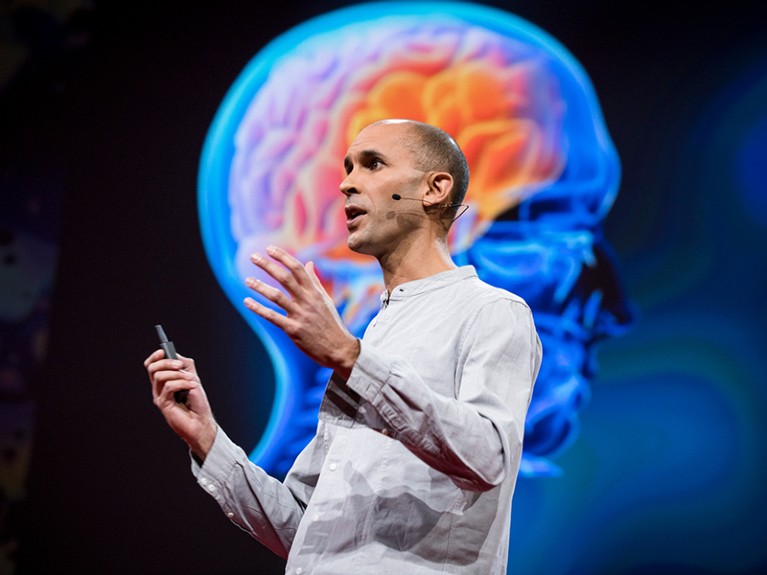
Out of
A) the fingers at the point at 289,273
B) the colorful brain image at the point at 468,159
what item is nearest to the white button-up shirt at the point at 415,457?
the fingers at the point at 289,273

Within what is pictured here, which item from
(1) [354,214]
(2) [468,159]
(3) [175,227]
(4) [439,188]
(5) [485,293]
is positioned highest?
(2) [468,159]

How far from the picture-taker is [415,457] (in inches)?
47.4

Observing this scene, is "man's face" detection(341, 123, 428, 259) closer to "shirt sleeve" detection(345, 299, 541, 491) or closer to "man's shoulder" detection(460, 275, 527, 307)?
"man's shoulder" detection(460, 275, 527, 307)

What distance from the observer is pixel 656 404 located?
8.43 ft

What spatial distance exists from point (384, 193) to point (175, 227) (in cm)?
170

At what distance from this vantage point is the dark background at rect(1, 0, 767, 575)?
262cm

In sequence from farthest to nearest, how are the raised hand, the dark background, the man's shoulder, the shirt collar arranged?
the dark background → the shirt collar → the man's shoulder → the raised hand

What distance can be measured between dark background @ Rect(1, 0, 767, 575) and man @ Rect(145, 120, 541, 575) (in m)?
1.36

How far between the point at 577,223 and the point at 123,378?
1.69m

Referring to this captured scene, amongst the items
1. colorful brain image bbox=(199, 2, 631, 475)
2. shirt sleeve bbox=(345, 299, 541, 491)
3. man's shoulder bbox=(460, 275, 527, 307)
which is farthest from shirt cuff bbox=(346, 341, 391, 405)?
colorful brain image bbox=(199, 2, 631, 475)

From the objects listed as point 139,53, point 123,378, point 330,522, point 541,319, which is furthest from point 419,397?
point 139,53

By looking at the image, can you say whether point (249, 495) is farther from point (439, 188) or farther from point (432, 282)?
point (439, 188)

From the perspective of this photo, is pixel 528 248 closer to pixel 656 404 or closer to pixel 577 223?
pixel 577 223

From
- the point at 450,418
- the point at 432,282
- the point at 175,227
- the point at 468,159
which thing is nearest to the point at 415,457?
the point at 450,418
